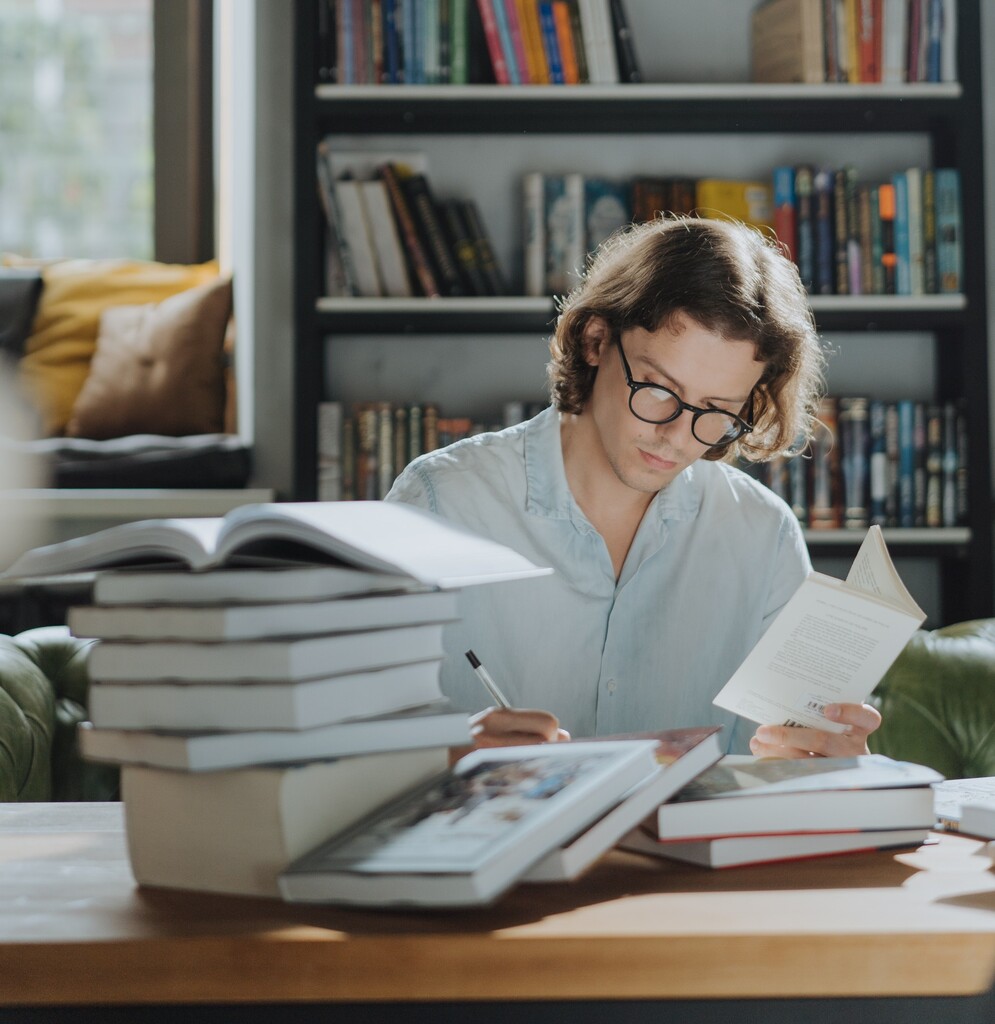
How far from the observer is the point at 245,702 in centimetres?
69

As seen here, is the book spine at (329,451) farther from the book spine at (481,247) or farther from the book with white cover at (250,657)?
the book with white cover at (250,657)

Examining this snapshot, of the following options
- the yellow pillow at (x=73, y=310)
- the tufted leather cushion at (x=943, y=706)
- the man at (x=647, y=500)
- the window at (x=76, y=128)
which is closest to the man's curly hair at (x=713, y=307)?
the man at (x=647, y=500)

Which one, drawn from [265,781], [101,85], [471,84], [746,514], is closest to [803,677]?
[265,781]

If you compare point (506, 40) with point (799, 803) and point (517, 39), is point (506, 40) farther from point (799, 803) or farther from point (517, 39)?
point (799, 803)

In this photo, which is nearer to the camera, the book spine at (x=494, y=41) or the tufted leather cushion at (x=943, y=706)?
the tufted leather cushion at (x=943, y=706)

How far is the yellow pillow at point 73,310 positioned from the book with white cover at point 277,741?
228cm

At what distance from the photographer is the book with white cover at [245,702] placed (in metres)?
0.69

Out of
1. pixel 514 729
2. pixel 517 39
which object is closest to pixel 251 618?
pixel 514 729

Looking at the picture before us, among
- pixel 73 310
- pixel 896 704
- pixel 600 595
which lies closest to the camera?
pixel 600 595

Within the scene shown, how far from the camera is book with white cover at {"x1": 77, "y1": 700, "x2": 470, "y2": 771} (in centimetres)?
68

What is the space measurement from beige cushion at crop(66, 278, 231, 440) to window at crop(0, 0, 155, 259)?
465 millimetres

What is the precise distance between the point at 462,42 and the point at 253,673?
7.25 feet

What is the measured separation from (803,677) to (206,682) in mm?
533

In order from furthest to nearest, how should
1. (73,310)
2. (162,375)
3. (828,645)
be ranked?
(73,310)
(162,375)
(828,645)
